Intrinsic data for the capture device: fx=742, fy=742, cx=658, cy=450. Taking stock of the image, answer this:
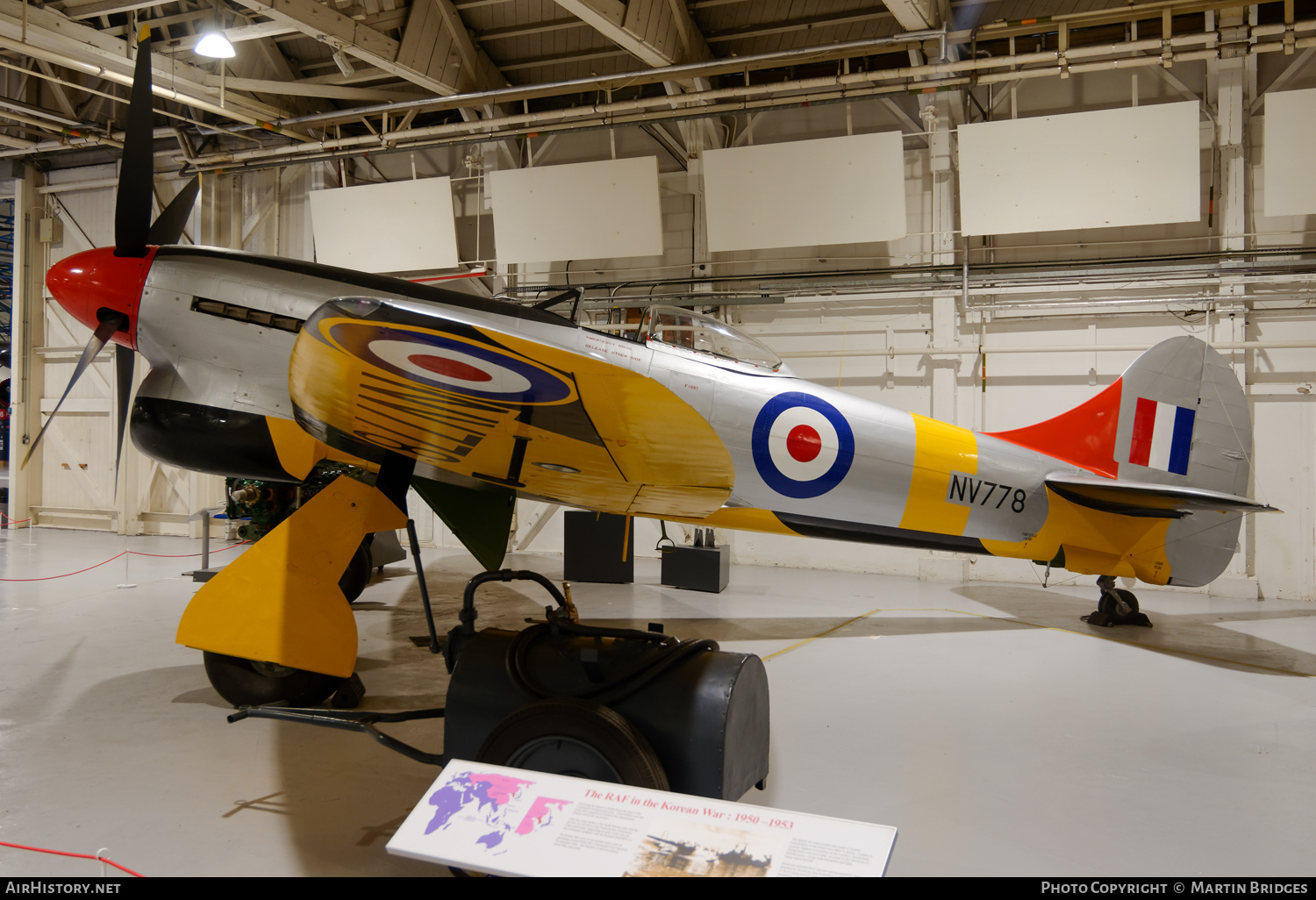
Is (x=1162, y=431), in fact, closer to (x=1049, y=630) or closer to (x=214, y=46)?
(x=1049, y=630)

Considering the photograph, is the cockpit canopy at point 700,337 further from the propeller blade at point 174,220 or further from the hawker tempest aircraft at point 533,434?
the propeller blade at point 174,220

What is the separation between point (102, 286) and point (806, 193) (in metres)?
6.43

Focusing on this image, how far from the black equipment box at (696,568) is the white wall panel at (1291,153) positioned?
6.16 metres

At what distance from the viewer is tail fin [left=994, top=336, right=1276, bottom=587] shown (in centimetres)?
524

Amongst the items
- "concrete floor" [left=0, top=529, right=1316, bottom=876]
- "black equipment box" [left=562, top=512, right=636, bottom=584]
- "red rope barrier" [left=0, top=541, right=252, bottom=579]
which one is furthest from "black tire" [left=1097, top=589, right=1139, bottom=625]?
"red rope barrier" [left=0, top=541, right=252, bottom=579]

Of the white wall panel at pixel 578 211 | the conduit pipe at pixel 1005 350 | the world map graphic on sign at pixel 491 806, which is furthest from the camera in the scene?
the white wall panel at pixel 578 211

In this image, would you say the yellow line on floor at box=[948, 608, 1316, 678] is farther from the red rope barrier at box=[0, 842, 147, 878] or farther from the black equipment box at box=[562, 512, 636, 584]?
the red rope barrier at box=[0, 842, 147, 878]

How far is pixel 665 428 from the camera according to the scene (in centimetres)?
249

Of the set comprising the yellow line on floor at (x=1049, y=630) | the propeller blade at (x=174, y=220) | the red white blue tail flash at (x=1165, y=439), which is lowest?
the yellow line on floor at (x=1049, y=630)

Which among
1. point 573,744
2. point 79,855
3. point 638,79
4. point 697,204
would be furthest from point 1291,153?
point 79,855

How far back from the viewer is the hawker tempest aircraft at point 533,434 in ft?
8.20

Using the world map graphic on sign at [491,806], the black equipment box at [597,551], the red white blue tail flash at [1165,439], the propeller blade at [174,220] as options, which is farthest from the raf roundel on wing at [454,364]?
the black equipment box at [597,551]

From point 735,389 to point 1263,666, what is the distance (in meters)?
3.91

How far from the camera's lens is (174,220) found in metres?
4.93
